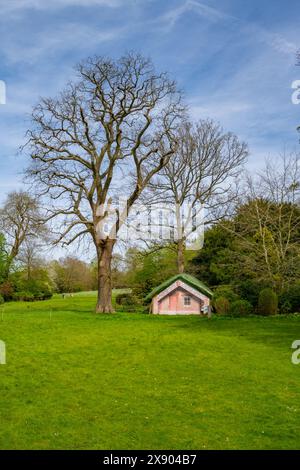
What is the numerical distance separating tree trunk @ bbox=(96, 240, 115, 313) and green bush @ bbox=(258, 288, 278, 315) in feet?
31.4

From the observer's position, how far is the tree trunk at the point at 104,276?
2934 cm

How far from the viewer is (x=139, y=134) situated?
28891mm

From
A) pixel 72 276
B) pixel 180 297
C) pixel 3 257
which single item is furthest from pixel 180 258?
pixel 72 276

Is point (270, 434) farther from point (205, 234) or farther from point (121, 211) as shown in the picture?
point (205, 234)

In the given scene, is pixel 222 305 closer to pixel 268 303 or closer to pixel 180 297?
pixel 180 297

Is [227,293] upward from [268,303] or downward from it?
upward

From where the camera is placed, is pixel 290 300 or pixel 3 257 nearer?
pixel 290 300

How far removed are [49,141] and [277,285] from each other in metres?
18.0

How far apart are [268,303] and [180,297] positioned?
5.75 meters

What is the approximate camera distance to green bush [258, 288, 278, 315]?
92.4 feet

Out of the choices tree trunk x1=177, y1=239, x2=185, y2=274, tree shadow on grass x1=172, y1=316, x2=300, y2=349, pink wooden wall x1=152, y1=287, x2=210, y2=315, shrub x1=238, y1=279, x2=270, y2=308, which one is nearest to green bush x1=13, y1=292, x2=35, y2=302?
tree trunk x1=177, y1=239, x2=185, y2=274

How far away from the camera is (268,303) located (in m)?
28.2

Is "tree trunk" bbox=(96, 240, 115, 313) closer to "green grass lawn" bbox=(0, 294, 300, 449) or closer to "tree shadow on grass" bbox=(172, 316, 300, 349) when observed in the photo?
"tree shadow on grass" bbox=(172, 316, 300, 349)

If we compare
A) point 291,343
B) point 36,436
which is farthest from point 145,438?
point 291,343
